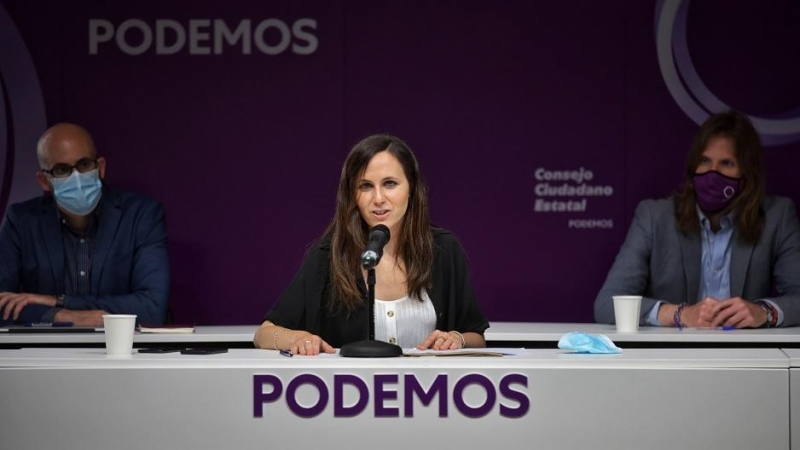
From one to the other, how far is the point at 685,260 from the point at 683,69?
1.22 meters

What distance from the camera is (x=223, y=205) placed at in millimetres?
5848

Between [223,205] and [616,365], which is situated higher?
[223,205]

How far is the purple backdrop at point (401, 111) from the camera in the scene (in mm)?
5746

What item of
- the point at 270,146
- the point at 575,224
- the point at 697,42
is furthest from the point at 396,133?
the point at 697,42

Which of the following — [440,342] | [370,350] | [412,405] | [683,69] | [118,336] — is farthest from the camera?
[683,69]

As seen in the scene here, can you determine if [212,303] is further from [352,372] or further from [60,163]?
[352,372]

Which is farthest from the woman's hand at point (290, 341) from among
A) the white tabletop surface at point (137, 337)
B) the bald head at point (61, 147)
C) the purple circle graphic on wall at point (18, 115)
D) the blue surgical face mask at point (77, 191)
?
the purple circle graphic on wall at point (18, 115)

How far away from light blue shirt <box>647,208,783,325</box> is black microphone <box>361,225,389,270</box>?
7.25ft

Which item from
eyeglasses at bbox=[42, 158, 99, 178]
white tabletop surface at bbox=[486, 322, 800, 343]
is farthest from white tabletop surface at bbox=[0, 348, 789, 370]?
eyeglasses at bbox=[42, 158, 99, 178]

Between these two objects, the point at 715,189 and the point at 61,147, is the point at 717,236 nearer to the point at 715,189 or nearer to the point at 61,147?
the point at 715,189

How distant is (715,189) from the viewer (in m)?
4.85

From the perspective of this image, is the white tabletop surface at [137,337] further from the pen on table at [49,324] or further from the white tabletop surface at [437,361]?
the white tabletop surface at [437,361]

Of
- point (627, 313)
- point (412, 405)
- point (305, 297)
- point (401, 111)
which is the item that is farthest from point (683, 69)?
point (412, 405)

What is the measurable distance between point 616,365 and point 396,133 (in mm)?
3059
